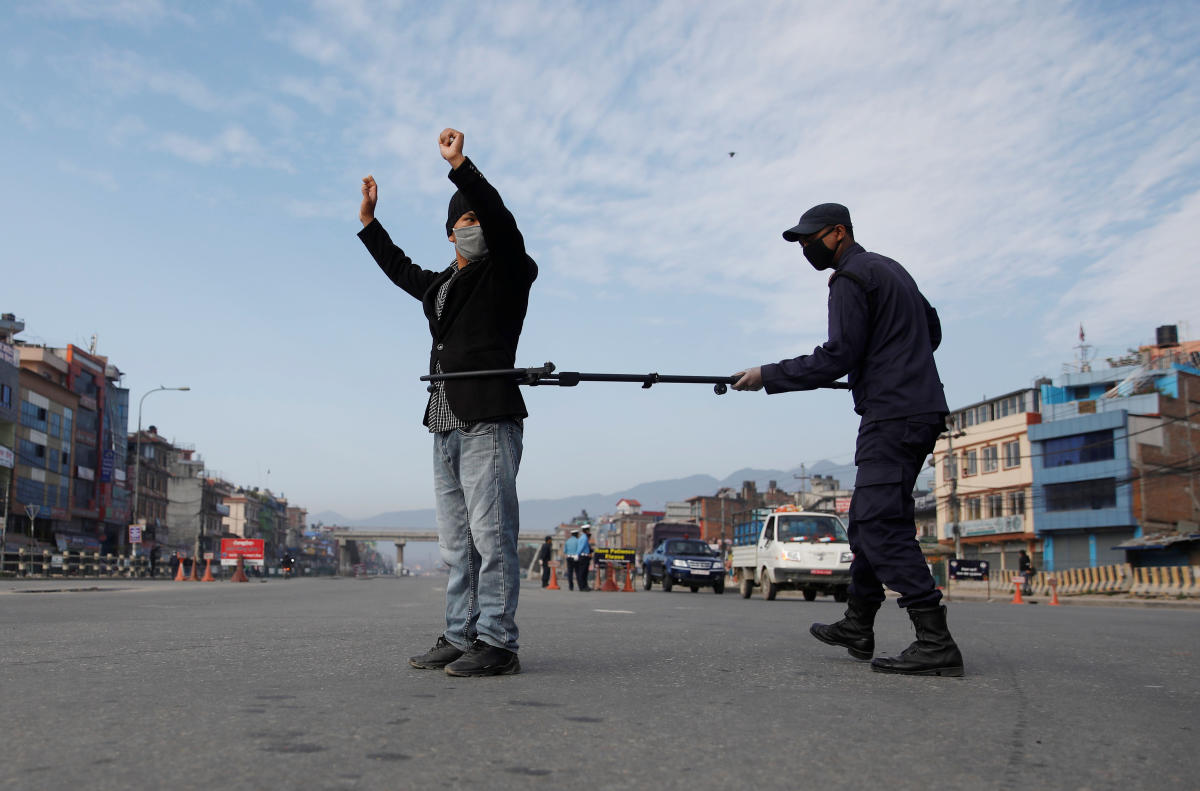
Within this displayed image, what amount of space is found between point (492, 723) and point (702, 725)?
581 mm

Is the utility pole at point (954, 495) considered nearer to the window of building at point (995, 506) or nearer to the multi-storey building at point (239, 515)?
the window of building at point (995, 506)

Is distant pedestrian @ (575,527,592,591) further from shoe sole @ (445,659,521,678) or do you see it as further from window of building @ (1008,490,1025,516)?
window of building @ (1008,490,1025,516)

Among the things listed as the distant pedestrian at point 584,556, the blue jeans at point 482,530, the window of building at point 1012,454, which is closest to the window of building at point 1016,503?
the window of building at point 1012,454

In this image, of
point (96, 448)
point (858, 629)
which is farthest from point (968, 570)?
point (96, 448)

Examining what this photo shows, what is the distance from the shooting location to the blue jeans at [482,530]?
4.07 m

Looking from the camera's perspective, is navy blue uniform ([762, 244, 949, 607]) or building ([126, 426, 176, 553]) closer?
navy blue uniform ([762, 244, 949, 607])

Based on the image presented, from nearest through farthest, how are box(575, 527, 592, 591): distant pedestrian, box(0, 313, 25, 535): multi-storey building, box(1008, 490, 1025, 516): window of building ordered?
box(575, 527, 592, 591): distant pedestrian, box(0, 313, 25, 535): multi-storey building, box(1008, 490, 1025, 516): window of building

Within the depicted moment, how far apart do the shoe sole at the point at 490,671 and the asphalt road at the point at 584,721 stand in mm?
59

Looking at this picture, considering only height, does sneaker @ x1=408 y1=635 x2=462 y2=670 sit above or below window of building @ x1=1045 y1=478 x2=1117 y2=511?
below

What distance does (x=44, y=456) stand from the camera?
2416 inches

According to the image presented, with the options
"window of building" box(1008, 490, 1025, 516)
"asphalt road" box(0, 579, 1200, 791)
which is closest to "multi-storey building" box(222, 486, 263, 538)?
"window of building" box(1008, 490, 1025, 516)

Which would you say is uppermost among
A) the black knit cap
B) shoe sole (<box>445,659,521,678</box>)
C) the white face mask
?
the black knit cap

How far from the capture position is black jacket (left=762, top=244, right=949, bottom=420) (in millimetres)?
4324

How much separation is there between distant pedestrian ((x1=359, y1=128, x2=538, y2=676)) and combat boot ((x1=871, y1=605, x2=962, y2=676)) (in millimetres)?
1576
